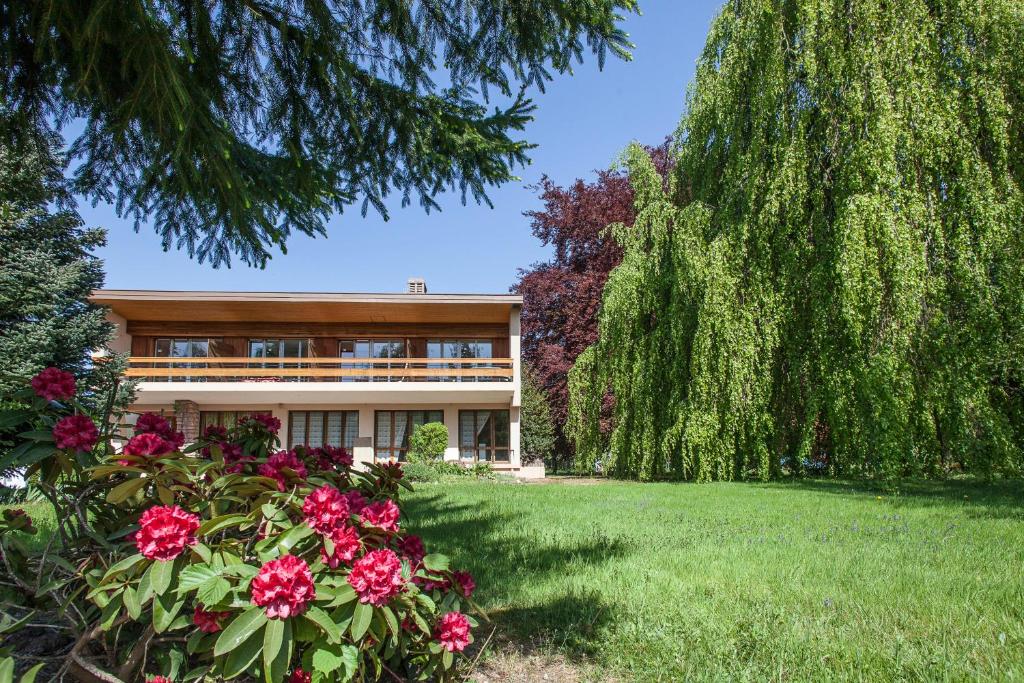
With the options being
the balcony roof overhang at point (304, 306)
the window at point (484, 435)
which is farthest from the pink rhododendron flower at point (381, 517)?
the window at point (484, 435)

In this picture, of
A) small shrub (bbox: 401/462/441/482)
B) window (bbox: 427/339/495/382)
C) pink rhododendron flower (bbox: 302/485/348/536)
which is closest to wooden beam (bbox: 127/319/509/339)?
window (bbox: 427/339/495/382)

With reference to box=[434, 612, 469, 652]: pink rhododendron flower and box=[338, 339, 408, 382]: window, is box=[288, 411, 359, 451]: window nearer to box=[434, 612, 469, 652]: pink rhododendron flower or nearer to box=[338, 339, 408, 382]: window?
box=[338, 339, 408, 382]: window

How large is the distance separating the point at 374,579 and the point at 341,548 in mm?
148

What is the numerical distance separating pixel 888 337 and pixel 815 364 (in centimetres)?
137

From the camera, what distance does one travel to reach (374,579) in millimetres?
1627

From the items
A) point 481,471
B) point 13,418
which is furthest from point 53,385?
point 481,471

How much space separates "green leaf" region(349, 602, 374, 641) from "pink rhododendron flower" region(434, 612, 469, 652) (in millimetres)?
440

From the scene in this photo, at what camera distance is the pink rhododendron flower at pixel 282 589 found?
151cm

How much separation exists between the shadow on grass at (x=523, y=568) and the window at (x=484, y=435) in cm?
1303

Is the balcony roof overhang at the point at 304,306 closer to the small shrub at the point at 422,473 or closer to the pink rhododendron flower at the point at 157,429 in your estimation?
the small shrub at the point at 422,473

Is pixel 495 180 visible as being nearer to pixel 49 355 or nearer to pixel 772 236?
pixel 772 236

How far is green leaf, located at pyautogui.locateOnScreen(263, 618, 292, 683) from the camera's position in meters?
1.46

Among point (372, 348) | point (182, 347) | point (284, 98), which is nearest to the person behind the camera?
point (284, 98)

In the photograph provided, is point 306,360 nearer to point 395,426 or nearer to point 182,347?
point 395,426
